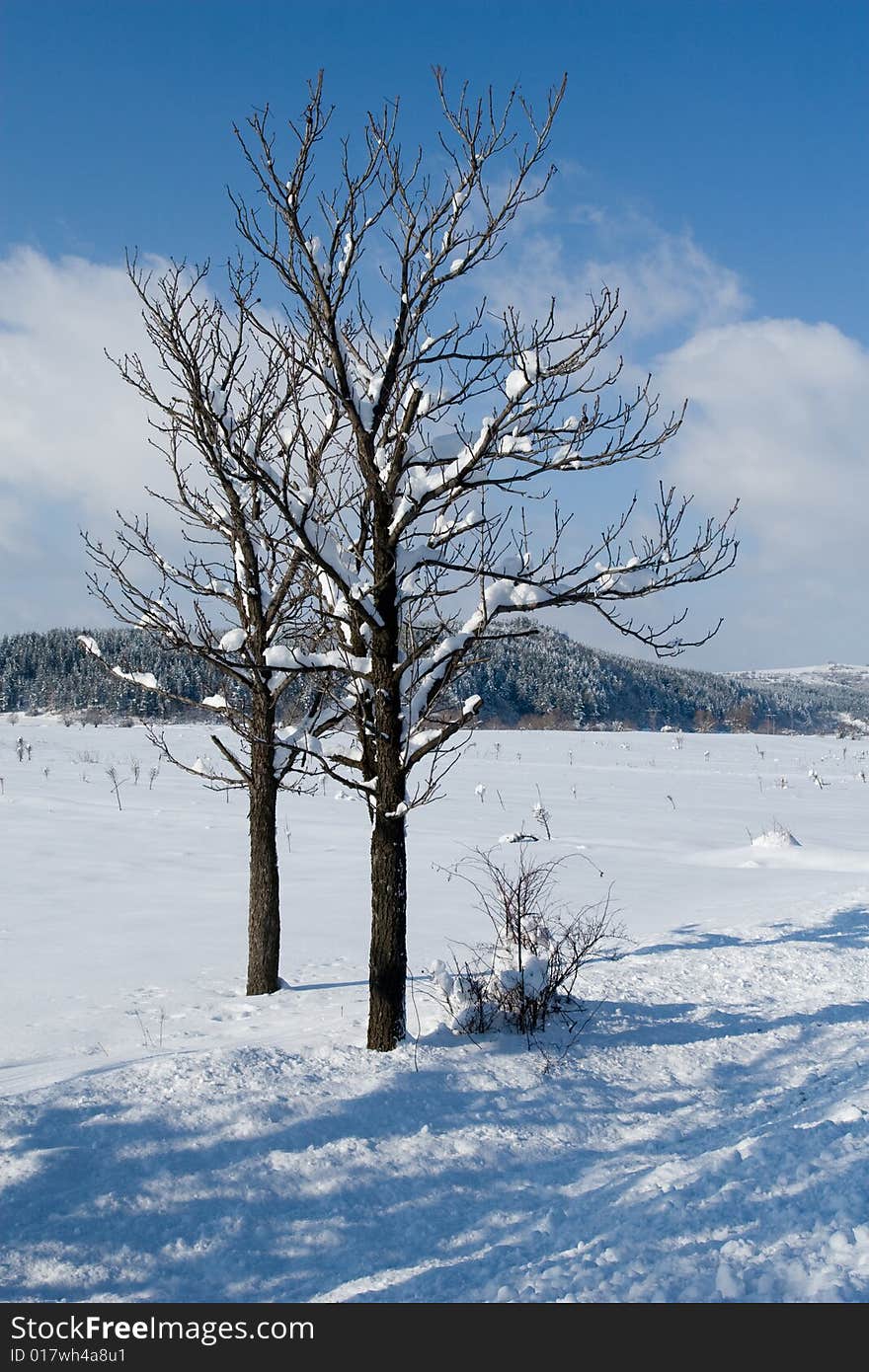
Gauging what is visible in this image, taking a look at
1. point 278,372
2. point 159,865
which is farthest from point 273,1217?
point 159,865

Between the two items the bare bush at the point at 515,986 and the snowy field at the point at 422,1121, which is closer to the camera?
the snowy field at the point at 422,1121

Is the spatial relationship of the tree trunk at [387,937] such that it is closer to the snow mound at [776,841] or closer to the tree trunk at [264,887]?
the tree trunk at [264,887]

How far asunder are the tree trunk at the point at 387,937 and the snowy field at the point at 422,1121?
24 centimetres

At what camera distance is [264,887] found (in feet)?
27.7

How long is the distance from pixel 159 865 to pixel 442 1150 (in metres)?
11.5

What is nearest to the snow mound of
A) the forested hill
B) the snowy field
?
the snowy field

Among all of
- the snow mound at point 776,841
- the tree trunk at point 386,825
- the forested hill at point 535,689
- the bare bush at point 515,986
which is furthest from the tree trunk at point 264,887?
the forested hill at point 535,689

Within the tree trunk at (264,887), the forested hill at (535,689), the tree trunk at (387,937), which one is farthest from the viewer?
the forested hill at (535,689)

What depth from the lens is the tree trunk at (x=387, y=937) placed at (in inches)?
231

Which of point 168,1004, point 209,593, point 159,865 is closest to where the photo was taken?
point 168,1004

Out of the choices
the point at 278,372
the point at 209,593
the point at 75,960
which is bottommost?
the point at 75,960

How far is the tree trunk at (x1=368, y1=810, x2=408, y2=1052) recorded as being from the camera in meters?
5.86

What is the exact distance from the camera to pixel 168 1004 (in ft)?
26.1
